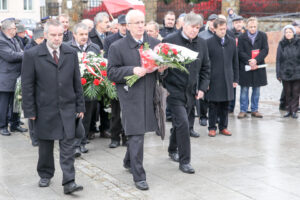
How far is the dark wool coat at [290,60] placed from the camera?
1063 centimetres

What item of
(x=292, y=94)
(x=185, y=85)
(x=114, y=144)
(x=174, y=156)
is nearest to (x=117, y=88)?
(x=185, y=85)

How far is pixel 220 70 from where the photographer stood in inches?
352

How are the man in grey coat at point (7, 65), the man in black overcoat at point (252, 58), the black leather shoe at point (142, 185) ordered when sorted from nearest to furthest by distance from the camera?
1. the black leather shoe at point (142, 185)
2. the man in grey coat at point (7, 65)
3. the man in black overcoat at point (252, 58)

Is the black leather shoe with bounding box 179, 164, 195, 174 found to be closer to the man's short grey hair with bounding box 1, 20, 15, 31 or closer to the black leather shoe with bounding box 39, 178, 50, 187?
the black leather shoe with bounding box 39, 178, 50, 187

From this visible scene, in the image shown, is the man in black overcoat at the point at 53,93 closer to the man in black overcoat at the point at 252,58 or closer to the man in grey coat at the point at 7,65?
the man in grey coat at the point at 7,65

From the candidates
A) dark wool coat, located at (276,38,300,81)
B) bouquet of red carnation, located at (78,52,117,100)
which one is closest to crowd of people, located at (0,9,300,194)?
bouquet of red carnation, located at (78,52,117,100)

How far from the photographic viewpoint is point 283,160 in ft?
23.6

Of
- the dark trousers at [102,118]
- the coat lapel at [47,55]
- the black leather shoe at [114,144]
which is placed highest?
the coat lapel at [47,55]

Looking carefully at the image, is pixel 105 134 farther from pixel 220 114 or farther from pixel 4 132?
pixel 220 114

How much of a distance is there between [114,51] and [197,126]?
4.16 metres

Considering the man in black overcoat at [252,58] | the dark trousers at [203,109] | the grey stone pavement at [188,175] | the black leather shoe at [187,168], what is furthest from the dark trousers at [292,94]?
the black leather shoe at [187,168]

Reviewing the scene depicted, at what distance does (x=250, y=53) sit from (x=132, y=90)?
Result: 204 inches

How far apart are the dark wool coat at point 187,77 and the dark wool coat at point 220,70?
1812 millimetres

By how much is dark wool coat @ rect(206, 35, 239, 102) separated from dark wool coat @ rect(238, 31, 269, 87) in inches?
64.0
